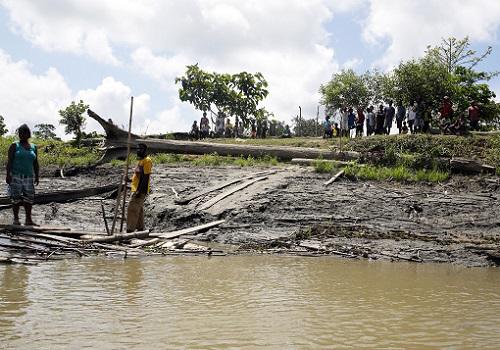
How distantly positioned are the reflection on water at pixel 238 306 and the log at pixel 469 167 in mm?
7512

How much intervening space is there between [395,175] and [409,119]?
658cm

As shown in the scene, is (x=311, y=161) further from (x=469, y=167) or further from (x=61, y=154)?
(x=61, y=154)

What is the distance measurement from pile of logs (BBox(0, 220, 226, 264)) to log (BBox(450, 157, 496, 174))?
8749mm

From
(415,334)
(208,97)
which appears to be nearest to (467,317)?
(415,334)

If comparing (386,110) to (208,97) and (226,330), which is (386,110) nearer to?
(226,330)

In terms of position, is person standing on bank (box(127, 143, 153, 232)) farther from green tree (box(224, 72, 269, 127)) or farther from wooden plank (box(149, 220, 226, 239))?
green tree (box(224, 72, 269, 127))

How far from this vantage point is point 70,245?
7.46 m

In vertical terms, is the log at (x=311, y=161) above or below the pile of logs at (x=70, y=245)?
above

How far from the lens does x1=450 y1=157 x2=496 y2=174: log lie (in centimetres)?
1436

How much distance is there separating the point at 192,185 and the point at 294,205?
10.1 ft

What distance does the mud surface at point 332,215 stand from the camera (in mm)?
9047

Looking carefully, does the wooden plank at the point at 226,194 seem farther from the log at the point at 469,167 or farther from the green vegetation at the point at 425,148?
the log at the point at 469,167

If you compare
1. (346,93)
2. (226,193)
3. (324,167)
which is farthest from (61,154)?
(346,93)

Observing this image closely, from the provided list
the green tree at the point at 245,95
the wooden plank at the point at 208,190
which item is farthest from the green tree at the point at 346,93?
the wooden plank at the point at 208,190
